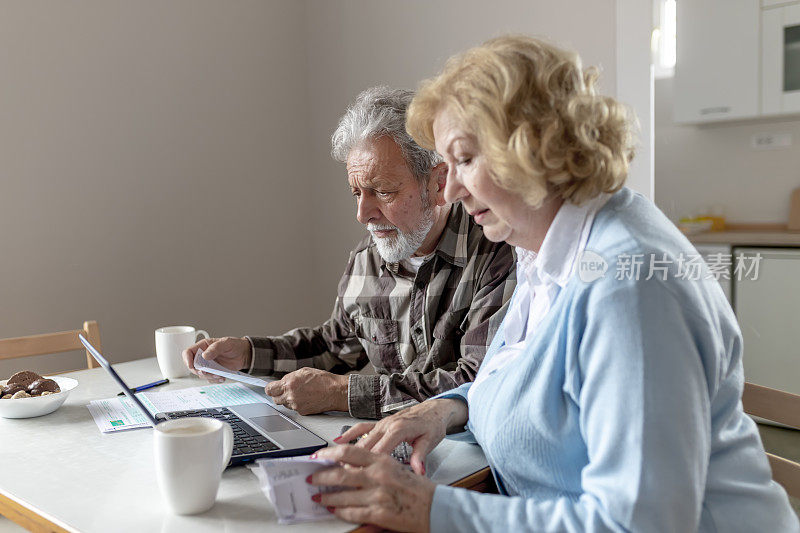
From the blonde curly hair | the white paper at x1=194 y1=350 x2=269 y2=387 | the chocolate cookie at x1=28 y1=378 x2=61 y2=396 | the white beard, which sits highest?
the blonde curly hair

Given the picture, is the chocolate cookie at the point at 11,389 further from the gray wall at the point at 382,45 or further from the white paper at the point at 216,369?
the gray wall at the point at 382,45

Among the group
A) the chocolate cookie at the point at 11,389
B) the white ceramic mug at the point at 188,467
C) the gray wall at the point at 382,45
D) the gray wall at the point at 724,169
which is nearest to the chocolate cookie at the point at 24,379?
the chocolate cookie at the point at 11,389

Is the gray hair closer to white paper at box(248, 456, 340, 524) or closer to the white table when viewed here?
the white table

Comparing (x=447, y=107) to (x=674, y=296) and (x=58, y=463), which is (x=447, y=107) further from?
(x=58, y=463)

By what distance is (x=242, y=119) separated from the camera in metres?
3.04

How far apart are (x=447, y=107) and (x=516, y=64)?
129 mm

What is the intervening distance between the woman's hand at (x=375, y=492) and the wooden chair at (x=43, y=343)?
1140mm

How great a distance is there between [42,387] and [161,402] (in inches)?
8.4

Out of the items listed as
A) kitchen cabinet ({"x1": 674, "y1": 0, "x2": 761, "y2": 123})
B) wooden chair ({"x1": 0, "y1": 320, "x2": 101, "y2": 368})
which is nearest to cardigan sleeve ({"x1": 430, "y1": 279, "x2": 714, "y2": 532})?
wooden chair ({"x1": 0, "y1": 320, "x2": 101, "y2": 368})

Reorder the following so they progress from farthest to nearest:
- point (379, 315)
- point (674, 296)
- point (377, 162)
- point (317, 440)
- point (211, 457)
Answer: point (379, 315) → point (377, 162) → point (317, 440) → point (211, 457) → point (674, 296)

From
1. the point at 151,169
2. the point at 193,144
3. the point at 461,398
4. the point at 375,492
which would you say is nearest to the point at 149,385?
the point at 461,398

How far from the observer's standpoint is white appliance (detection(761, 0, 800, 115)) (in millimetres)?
2520

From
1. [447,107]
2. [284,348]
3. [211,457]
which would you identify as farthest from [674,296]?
[284,348]

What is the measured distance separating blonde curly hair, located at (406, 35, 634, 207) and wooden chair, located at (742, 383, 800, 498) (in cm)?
53
